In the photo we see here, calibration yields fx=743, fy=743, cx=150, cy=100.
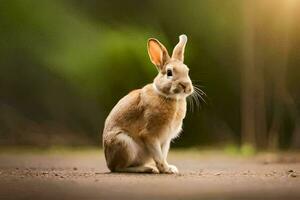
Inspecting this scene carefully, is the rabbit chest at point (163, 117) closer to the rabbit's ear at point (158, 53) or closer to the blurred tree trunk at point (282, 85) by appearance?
the rabbit's ear at point (158, 53)

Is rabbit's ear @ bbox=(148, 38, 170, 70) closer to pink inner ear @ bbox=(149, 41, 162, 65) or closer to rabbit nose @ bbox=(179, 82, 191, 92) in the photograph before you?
pink inner ear @ bbox=(149, 41, 162, 65)

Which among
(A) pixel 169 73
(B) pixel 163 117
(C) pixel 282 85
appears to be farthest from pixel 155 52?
(C) pixel 282 85

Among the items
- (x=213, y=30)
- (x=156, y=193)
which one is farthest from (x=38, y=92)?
(x=156, y=193)

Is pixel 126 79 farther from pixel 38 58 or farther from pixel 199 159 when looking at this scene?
pixel 199 159

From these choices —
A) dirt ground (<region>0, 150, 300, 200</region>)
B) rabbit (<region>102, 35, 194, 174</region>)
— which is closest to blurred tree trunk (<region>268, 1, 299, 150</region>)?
dirt ground (<region>0, 150, 300, 200</region>)

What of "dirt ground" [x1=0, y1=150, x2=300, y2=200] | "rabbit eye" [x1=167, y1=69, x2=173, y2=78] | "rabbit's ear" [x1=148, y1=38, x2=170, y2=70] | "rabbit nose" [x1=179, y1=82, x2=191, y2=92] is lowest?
"dirt ground" [x1=0, y1=150, x2=300, y2=200]

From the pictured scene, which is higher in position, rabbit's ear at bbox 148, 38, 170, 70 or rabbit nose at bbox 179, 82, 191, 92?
rabbit's ear at bbox 148, 38, 170, 70

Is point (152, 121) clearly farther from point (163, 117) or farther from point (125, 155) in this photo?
point (125, 155)
